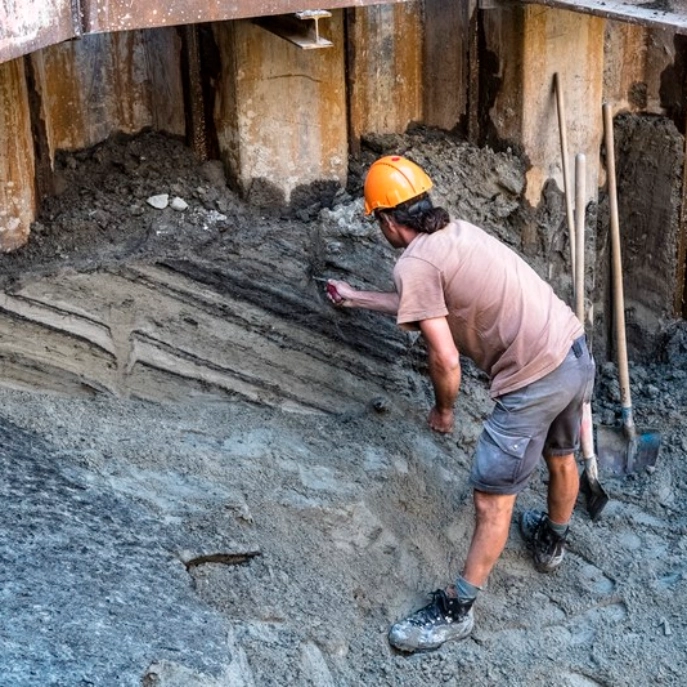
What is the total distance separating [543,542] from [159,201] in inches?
87.9

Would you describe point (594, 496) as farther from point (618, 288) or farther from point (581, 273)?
point (618, 288)

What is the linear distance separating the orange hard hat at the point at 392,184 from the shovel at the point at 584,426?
1310mm

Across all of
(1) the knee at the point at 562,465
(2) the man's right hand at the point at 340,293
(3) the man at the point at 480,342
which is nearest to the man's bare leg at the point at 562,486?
(1) the knee at the point at 562,465

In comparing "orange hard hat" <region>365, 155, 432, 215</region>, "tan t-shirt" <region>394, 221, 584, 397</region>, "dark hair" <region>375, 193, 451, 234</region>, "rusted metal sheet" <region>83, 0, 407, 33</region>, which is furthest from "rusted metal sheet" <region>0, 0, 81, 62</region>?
"tan t-shirt" <region>394, 221, 584, 397</region>

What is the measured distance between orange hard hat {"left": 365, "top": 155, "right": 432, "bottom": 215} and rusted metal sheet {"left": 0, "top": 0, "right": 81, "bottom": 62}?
3.97 ft

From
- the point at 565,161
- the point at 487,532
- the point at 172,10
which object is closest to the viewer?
the point at 172,10

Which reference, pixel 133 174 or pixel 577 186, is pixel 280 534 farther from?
pixel 577 186

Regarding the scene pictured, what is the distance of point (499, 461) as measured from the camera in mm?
4691

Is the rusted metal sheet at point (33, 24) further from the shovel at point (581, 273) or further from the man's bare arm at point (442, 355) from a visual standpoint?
the shovel at point (581, 273)

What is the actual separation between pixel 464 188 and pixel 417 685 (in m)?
2.55

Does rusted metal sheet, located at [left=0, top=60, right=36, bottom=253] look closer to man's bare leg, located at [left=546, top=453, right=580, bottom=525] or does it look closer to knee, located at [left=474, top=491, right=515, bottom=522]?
knee, located at [left=474, top=491, right=515, bottom=522]

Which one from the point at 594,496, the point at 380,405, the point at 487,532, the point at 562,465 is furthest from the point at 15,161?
the point at 594,496

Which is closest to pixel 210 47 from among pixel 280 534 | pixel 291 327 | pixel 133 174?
pixel 133 174

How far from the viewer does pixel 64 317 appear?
5.16 m
